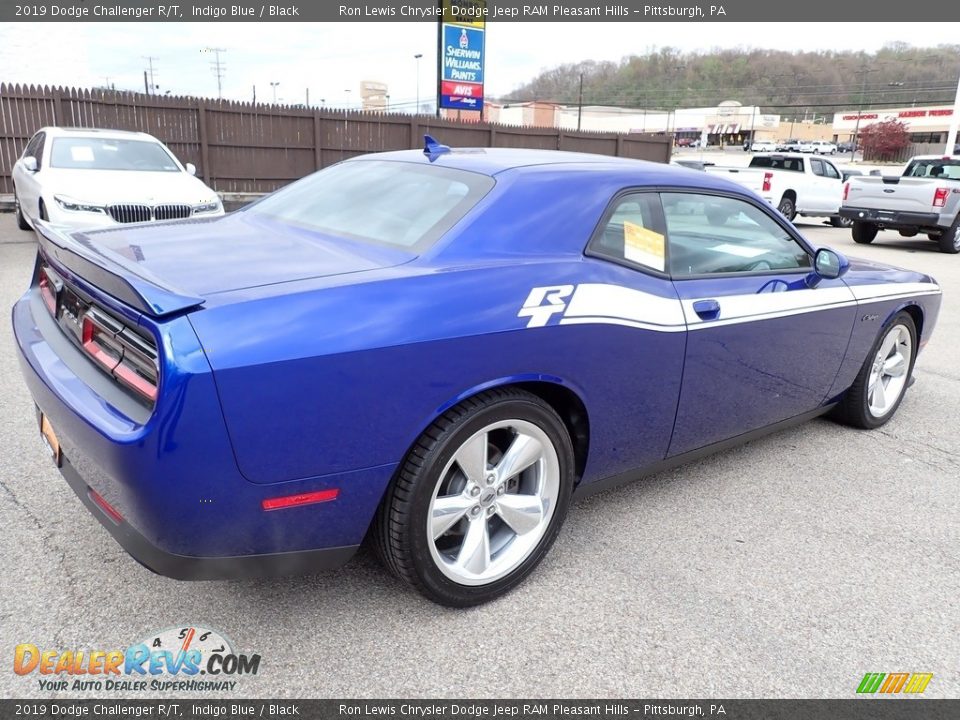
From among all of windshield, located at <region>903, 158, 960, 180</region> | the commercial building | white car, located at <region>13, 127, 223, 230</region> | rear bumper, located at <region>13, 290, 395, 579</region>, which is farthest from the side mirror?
the commercial building

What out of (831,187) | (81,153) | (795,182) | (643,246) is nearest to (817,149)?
(831,187)

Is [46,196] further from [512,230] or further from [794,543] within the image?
[794,543]

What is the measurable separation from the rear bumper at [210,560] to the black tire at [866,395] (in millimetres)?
3232

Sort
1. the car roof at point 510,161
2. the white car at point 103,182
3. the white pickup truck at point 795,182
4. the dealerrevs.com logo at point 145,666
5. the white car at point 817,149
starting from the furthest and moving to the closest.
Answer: the white car at point 817,149 < the white pickup truck at point 795,182 < the white car at point 103,182 < the car roof at point 510,161 < the dealerrevs.com logo at point 145,666

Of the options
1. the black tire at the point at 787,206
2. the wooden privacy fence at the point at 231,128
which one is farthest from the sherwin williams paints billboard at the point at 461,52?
the black tire at the point at 787,206

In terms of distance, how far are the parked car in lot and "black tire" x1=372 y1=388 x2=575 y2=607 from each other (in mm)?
16005

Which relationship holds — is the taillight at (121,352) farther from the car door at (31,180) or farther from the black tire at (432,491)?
the car door at (31,180)

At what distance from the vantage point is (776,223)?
360 centimetres

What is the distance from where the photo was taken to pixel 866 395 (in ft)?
14.1

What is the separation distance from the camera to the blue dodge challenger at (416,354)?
6.40ft

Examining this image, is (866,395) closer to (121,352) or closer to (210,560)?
(210,560)

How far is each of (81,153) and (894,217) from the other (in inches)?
528

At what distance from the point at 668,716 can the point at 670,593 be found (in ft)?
1.97

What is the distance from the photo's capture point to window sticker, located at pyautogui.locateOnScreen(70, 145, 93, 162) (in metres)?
9.02
